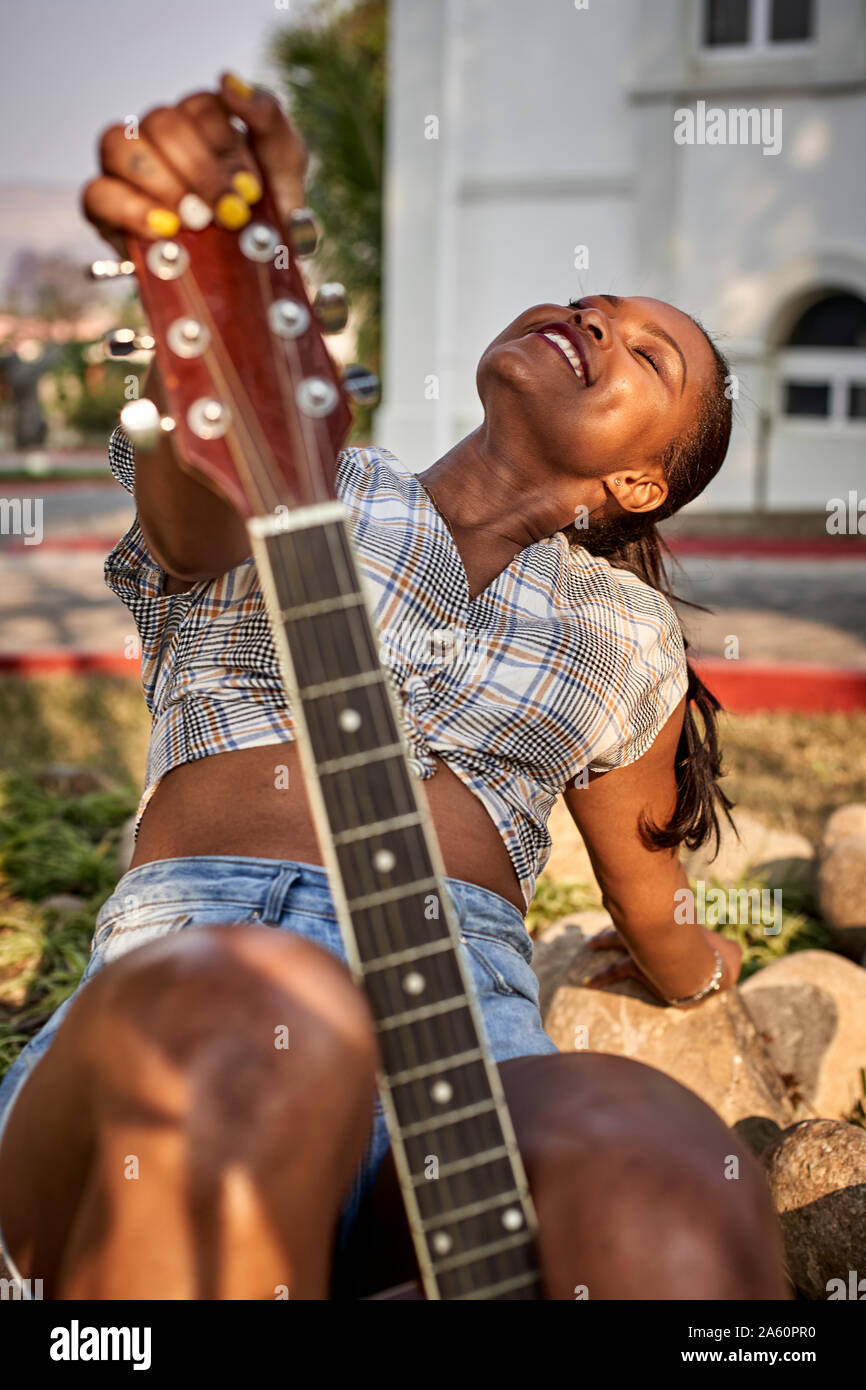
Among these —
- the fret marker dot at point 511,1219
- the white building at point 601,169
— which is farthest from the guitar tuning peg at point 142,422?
the white building at point 601,169

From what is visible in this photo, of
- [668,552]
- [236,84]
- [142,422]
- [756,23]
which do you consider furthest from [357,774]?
[756,23]

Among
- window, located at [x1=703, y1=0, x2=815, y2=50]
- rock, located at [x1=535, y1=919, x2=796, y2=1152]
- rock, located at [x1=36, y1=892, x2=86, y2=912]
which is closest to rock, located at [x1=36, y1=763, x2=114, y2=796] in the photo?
rock, located at [x1=36, y1=892, x2=86, y2=912]

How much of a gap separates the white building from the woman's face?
9733 mm

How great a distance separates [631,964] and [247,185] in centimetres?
180

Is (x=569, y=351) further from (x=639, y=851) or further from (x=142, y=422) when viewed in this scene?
(x=142, y=422)

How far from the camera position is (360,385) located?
137cm

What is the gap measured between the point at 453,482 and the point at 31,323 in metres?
52.9

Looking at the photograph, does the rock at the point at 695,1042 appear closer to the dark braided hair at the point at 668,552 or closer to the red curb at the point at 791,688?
the dark braided hair at the point at 668,552

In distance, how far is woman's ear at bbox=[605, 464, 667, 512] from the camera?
2.28 metres

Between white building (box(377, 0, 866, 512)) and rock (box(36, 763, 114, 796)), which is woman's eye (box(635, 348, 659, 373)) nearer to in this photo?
rock (box(36, 763, 114, 796))
